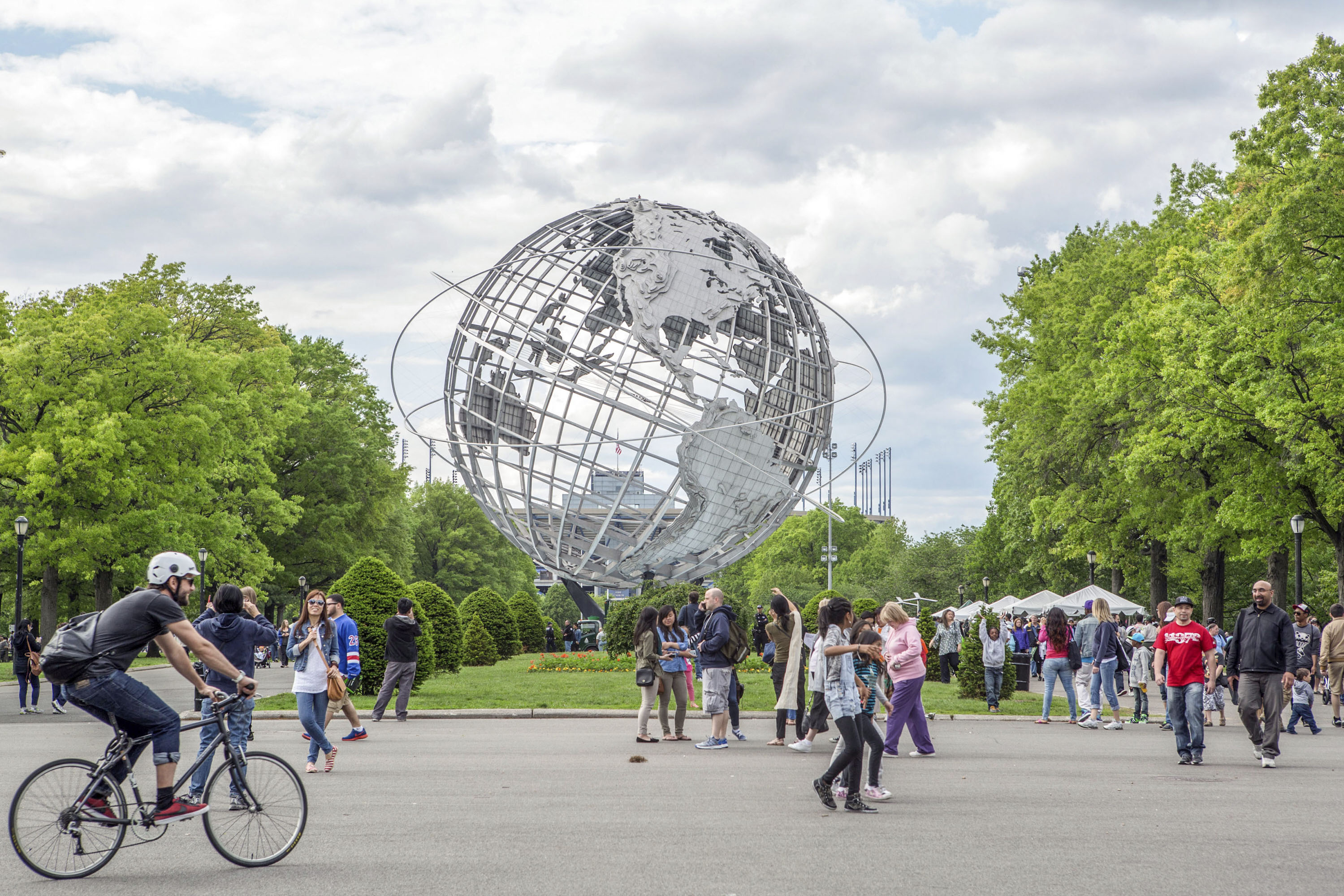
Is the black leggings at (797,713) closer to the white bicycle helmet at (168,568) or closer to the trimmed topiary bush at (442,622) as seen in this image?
the white bicycle helmet at (168,568)

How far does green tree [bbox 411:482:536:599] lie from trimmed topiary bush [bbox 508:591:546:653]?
29.1 m

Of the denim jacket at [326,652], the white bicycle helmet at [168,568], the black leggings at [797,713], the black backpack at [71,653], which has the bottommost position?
the black leggings at [797,713]

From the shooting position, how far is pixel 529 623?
3700 centimetres

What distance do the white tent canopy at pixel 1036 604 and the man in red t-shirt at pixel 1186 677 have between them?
2300 centimetres

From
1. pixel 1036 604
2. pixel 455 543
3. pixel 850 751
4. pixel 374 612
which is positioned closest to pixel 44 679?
pixel 374 612

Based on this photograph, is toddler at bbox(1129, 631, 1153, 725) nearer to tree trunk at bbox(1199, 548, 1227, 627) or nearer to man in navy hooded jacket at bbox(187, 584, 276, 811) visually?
tree trunk at bbox(1199, 548, 1227, 627)

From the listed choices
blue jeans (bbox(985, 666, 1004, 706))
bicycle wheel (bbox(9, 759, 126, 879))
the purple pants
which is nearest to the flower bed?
blue jeans (bbox(985, 666, 1004, 706))

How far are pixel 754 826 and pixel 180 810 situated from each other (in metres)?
3.60

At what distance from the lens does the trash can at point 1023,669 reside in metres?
23.5

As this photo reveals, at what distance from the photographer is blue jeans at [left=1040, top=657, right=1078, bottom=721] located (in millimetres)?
15719

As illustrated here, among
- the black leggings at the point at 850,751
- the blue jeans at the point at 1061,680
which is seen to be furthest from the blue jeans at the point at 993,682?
the black leggings at the point at 850,751

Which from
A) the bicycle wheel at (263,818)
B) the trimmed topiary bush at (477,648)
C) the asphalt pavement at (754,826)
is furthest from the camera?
the trimmed topiary bush at (477,648)

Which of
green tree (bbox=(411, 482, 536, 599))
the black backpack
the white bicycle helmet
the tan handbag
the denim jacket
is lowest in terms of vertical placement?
the tan handbag

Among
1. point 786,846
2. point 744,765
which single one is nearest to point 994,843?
point 786,846
